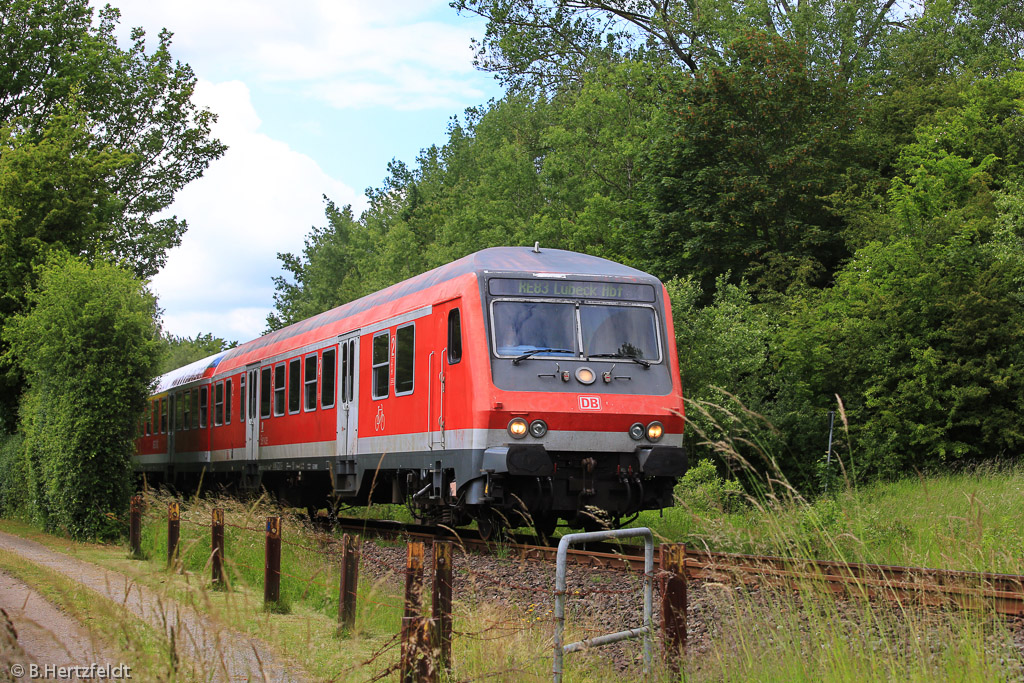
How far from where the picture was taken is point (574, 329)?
486 inches

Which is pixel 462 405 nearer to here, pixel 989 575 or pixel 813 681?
pixel 989 575

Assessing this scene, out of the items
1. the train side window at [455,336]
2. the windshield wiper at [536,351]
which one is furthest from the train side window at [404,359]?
the windshield wiper at [536,351]

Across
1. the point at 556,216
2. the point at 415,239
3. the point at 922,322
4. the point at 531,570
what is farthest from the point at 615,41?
the point at 531,570

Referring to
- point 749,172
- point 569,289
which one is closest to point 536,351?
point 569,289

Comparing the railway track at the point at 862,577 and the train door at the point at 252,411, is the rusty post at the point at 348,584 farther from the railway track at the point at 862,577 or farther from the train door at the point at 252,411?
the train door at the point at 252,411

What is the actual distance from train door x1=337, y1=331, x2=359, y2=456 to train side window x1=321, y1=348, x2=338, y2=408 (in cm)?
33

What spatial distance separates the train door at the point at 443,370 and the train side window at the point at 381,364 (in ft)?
4.96

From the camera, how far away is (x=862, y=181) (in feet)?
111

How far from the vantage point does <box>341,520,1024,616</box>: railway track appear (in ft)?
19.9

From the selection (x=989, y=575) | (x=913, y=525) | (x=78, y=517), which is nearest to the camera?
(x=989, y=575)

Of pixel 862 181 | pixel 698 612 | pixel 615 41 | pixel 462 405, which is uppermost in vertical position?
pixel 615 41

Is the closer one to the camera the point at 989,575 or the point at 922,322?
the point at 989,575

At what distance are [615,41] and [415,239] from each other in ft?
41.8

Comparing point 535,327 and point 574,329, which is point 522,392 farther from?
point 574,329
